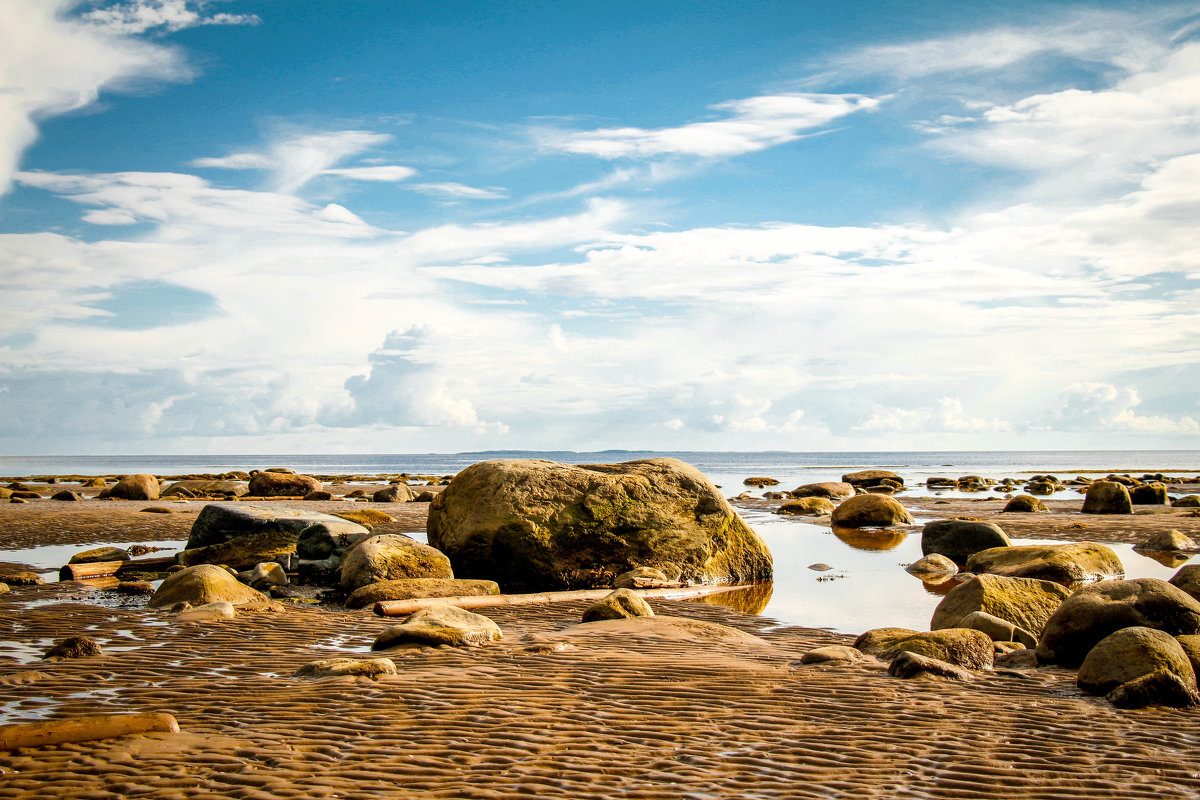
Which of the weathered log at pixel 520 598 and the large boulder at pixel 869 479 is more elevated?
the weathered log at pixel 520 598

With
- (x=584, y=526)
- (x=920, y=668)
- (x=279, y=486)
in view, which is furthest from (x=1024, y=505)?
(x=279, y=486)

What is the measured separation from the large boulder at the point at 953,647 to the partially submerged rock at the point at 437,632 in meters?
4.21

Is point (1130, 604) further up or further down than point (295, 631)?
further up

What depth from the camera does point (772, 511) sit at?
31.9 meters

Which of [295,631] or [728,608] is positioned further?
[728,608]

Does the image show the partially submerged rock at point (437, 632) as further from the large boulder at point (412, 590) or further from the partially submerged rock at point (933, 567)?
the partially submerged rock at point (933, 567)

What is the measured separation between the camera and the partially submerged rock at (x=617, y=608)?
33.7 feet

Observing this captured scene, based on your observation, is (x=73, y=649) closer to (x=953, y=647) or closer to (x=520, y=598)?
(x=520, y=598)

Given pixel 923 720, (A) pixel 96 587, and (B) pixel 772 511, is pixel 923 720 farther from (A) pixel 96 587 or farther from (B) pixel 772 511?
(B) pixel 772 511

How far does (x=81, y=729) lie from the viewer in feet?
17.9

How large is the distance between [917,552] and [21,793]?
1748cm

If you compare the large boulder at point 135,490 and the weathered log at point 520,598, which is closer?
the weathered log at point 520,598

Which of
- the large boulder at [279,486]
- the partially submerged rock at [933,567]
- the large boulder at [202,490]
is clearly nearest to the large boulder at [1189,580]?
the partially submerged rock at [933,567]

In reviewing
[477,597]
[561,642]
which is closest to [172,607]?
[477,597]
